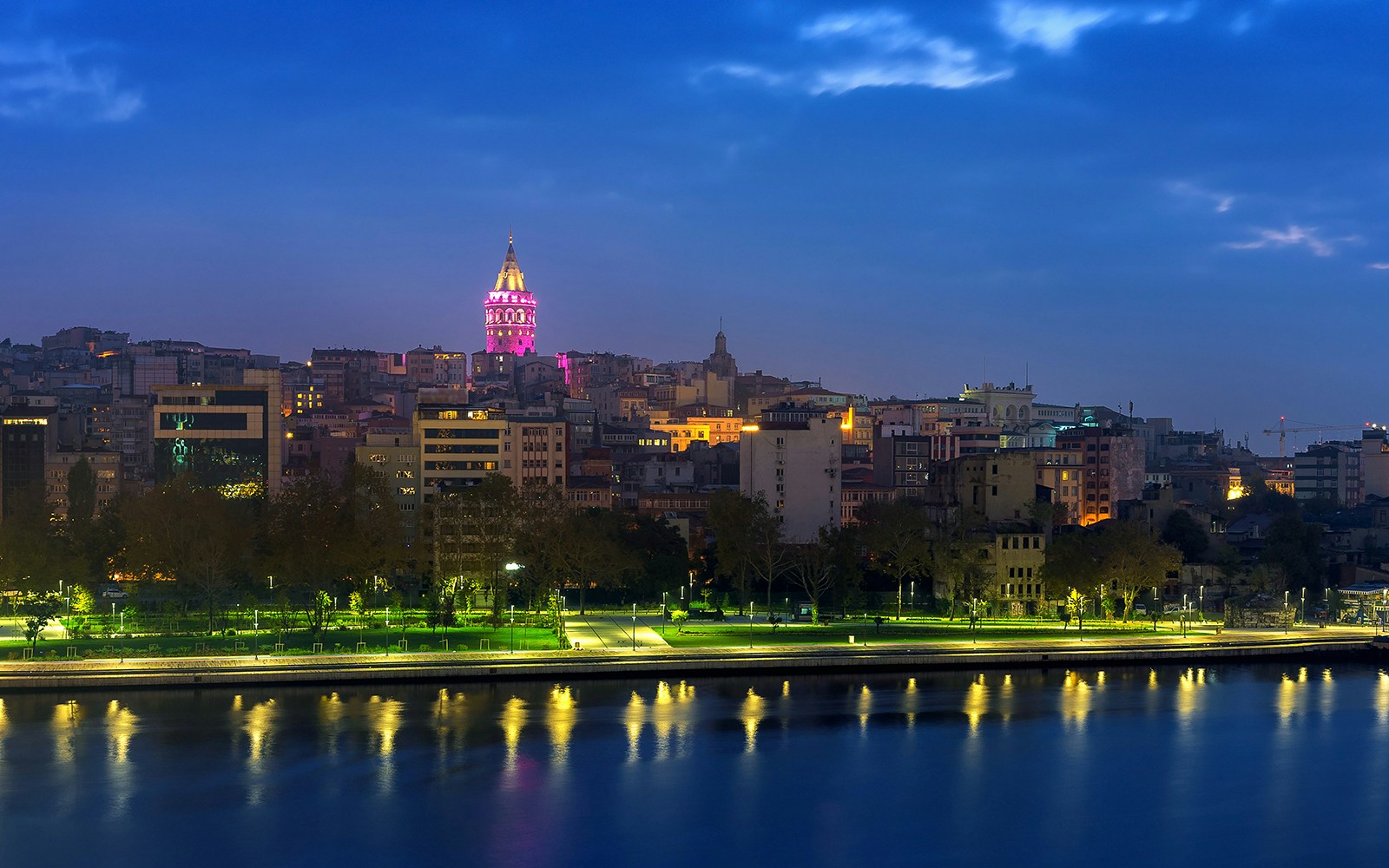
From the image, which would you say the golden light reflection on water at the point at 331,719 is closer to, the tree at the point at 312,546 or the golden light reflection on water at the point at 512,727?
the golden light reflection on water at the point at 512,727

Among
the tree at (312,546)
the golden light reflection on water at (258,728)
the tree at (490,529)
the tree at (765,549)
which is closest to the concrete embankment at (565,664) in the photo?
the golden light reflection on water at (258,728)

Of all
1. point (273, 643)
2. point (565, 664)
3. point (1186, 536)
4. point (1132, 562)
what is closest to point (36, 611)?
point (273, 643)

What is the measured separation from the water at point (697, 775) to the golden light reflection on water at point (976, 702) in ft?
0.42

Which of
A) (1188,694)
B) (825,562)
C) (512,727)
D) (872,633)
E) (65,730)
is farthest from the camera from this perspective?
(825,562)

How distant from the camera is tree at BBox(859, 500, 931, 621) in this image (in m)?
55.2

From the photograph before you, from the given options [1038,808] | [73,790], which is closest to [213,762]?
[73,790]

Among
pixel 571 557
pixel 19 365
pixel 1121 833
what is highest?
pixel 19 365

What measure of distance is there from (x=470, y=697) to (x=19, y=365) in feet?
396

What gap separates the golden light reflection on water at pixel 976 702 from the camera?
37.4m

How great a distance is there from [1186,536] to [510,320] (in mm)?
137360

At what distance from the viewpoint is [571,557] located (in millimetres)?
53844

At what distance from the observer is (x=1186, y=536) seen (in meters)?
66.4

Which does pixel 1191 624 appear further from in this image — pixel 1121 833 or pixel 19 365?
pixel 19 365

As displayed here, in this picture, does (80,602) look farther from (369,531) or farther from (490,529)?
(490,529)
